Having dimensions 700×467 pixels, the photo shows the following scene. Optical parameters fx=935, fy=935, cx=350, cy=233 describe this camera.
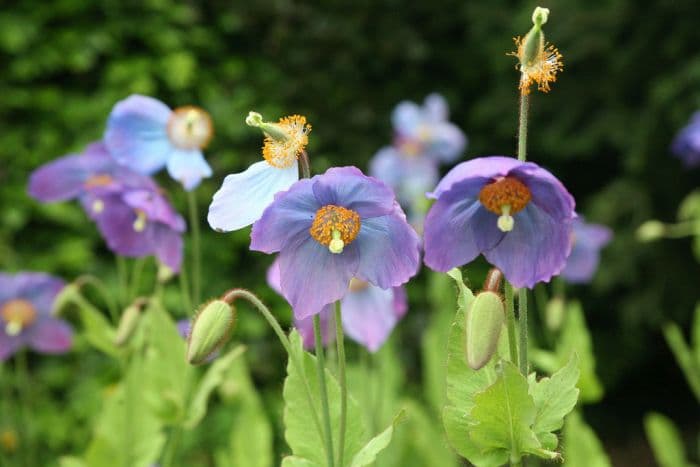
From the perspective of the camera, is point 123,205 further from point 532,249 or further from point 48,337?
point 532,249

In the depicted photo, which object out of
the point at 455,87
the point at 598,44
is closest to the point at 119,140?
the point at 598,44

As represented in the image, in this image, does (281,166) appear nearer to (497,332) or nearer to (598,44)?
(497,332)

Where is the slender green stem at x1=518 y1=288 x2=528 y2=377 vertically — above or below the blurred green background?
above

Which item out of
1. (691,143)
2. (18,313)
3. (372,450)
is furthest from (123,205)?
(691,143)

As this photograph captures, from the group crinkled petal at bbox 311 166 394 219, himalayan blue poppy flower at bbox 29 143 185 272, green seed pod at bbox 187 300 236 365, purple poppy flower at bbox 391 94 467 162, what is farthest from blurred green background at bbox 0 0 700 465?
crinkled petal at bbox 311 166 394 219

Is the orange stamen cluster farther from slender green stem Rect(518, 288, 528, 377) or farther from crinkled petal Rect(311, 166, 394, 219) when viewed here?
Answer: slender green stem Rect(518, 288, 528, 377)

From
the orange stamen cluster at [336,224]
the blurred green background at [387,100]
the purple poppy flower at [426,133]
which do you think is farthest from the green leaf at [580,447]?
the blurred green background at [387,100]

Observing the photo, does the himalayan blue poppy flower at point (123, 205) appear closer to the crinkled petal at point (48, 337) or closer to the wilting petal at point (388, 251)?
the crinkled petal at point (48, 337)
